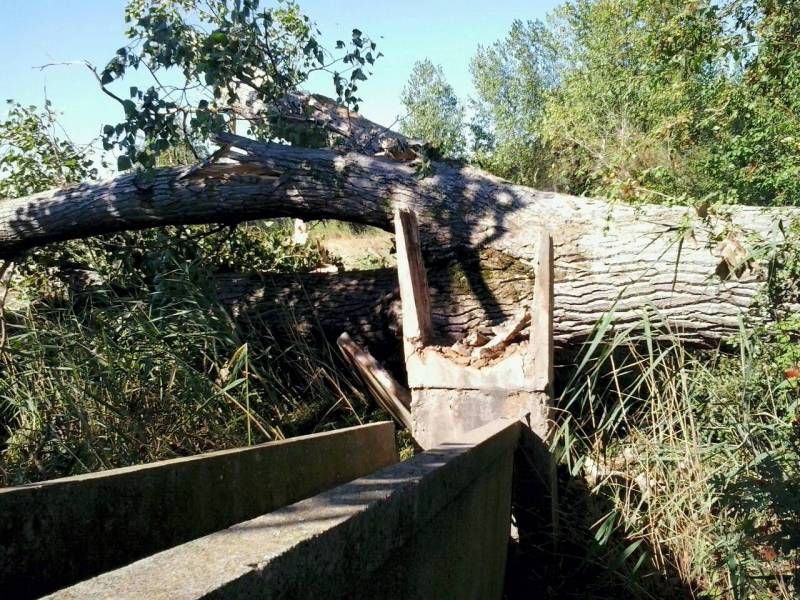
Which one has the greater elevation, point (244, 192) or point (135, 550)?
point (244, 192)

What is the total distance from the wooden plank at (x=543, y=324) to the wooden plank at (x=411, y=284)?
724 mm

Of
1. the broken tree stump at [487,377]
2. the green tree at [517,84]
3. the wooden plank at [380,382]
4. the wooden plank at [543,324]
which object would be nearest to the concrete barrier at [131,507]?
the broken tree stump at [487,377]

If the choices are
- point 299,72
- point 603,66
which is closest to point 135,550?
point 299,72

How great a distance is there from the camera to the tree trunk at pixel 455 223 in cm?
521

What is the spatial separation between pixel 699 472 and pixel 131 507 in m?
2.43

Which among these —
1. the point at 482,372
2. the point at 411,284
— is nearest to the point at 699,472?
the point at 482,372

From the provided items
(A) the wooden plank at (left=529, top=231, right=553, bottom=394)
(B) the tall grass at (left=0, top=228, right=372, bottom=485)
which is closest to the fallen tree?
(B) the tall grass at (left=0, top=228, right=372, bottom=485)

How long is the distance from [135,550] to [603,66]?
759 inches

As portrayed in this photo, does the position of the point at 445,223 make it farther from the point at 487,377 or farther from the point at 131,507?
the point at 131,507

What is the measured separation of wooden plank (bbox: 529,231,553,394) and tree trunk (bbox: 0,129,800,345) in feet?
2.04

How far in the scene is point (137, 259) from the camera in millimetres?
6883

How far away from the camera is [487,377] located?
4.52 m

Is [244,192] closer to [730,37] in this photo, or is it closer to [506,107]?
[730,37]

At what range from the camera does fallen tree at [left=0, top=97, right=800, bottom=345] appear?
5.22m
